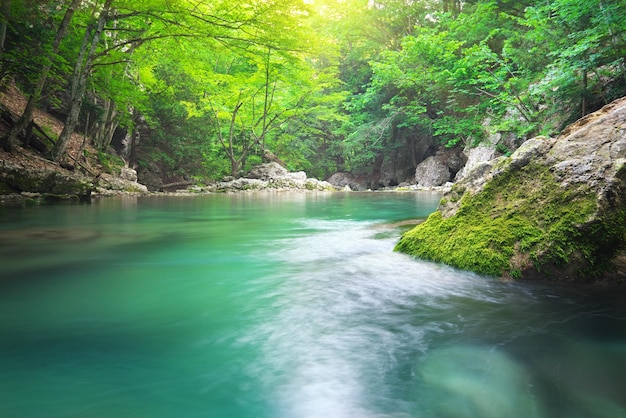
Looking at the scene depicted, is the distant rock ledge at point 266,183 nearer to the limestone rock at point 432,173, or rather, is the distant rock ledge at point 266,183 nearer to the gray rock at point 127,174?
the gray rock at point 127,174

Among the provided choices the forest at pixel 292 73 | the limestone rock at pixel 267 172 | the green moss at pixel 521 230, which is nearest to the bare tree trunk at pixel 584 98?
the forest at pixel 292 73

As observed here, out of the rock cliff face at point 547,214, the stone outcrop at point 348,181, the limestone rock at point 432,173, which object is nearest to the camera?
the rock cliff face at point 547,214

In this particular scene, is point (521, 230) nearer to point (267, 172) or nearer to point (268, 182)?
point (268, 182)

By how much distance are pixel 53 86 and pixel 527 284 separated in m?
15.5

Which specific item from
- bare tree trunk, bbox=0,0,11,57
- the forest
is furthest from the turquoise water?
bare tree trunk, bbox=0,0,11,57

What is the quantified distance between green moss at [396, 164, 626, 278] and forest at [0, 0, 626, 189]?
231 inches

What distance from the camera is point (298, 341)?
215 cm

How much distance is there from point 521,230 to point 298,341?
242cm

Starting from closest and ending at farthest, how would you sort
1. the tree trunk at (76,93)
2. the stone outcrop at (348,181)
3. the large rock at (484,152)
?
1. the tree trunk at (76,93)
2. the large rock at (484,152)
3. the stone outcrop at (348,181)

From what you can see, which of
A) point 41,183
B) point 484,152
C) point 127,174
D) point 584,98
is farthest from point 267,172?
point 584,98

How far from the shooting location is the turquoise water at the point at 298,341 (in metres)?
1.51

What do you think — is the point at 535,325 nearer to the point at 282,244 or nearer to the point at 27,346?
the point at 27,346

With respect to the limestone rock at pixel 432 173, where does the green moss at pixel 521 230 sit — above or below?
below

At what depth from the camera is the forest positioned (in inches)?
377
